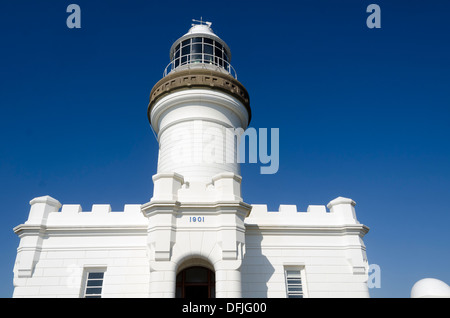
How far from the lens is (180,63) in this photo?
2108cm

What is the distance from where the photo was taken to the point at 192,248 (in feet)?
39.4

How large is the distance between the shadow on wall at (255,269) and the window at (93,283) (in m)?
5.33

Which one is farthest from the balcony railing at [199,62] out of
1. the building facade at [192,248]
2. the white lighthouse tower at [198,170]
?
the building facade at [192,248]

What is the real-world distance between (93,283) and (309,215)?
885 cm

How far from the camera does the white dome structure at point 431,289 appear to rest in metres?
12.7

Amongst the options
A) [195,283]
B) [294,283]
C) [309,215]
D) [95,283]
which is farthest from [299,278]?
[95,283]

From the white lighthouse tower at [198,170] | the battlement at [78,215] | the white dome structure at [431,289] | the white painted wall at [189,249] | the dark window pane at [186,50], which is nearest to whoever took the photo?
the white lighthouse tower at [198,170]

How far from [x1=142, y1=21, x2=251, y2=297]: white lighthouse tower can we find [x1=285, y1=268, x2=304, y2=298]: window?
8.51 ft

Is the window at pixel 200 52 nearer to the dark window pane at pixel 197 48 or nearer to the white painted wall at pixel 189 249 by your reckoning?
the dark window pane at pixel 197 48

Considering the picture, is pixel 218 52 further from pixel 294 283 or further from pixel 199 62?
pixel 294 283
